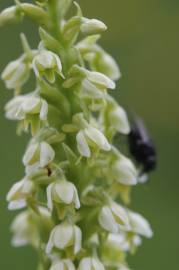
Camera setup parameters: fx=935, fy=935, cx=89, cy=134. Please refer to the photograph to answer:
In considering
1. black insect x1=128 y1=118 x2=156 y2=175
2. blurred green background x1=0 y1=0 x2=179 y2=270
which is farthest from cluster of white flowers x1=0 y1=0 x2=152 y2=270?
blurred green background x1=0 y1=0 x2=179 y2=270

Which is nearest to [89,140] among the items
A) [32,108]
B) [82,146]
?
[82,146]

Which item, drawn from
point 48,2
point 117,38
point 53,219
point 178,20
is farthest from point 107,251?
point 178,20

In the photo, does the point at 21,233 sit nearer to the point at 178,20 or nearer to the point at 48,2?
the point at 48,2

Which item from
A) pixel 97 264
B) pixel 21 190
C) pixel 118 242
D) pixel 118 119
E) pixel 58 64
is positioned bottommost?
pixel 118 242

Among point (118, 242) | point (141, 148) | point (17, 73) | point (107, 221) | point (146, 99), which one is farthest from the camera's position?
point (146, 99)

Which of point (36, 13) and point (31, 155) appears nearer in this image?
point (31, 155)

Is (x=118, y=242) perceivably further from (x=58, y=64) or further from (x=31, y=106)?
(x=58, y=64)
